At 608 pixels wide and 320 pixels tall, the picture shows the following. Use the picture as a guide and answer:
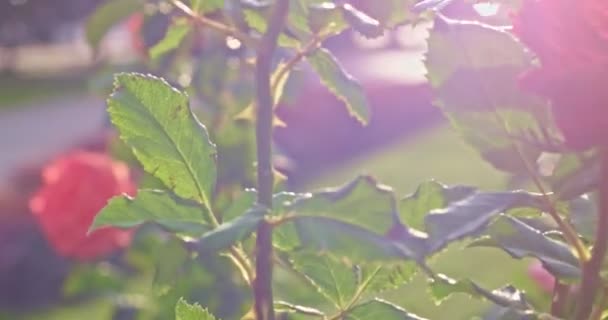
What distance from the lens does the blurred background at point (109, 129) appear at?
2.83m

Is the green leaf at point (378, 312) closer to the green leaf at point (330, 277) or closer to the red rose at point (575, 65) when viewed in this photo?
the green leaf at point (330, 277)

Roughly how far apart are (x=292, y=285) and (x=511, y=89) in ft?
5.84

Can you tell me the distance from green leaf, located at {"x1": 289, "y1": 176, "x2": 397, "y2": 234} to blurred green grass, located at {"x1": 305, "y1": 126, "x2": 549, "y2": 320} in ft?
14.8

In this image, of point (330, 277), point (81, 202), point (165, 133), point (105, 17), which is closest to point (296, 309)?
point (330, 277)

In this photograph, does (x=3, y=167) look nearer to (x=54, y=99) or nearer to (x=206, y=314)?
(x=54, y=99)

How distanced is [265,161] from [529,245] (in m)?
0.17

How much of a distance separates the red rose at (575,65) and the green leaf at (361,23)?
153mm

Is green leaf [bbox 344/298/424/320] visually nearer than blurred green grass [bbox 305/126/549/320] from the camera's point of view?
Yes

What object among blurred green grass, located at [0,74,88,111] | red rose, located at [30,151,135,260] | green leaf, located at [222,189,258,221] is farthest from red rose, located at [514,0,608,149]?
blurred green grass, located at [0,74,88,111]

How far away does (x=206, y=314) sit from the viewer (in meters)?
0.78

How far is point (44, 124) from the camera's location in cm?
1512

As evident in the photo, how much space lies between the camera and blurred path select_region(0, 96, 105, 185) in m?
12.9

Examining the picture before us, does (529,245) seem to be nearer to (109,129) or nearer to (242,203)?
(242,203)

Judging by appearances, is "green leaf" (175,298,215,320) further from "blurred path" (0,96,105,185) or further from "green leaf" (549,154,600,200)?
"blurred path" (0,96,105,185)
